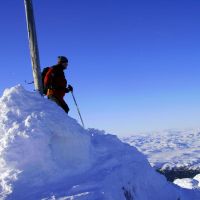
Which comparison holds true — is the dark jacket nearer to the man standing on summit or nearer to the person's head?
the man standing on summit

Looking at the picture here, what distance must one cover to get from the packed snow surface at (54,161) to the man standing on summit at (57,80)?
2326 mm

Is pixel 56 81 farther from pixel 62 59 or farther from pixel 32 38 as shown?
pixel 32 38

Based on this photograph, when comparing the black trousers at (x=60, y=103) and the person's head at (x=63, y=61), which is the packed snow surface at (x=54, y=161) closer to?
the black trousers at (x=60, y=103)

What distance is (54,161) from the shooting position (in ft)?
29.7

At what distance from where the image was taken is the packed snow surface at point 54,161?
328 inches

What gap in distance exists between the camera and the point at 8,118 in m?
9.71

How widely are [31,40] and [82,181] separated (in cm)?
702

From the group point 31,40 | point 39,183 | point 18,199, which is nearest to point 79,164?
point 39,183

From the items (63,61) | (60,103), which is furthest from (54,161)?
(63,61)

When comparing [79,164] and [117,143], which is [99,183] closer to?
[79,164]

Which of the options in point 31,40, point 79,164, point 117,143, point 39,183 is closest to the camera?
point 39,183

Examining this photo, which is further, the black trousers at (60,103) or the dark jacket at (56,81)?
the black trousers at (60,103)

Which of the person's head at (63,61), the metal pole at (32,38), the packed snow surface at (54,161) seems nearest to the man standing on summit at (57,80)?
the person's head at (63,61)

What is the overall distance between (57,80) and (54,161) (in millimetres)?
4709
